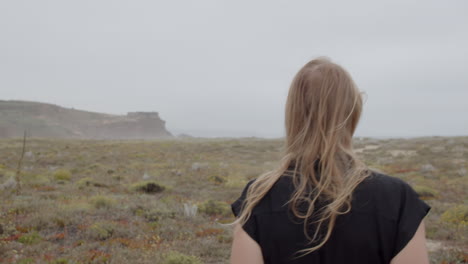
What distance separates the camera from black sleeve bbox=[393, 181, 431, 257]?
1510mm

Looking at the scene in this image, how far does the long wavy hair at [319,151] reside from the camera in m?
1.53

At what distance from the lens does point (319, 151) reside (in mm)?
1631

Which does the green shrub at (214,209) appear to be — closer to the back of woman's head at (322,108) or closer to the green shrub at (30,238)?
the green shrub at (30,238)

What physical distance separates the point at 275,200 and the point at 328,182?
10.5 inches

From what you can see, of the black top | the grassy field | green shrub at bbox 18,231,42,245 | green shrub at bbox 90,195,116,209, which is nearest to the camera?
the black top

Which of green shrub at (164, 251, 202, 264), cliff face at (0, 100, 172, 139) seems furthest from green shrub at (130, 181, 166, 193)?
cliff face at (0, 100, 172, 139)

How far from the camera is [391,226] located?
1515 millimetres

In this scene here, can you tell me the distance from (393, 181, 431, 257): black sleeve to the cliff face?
104 meters

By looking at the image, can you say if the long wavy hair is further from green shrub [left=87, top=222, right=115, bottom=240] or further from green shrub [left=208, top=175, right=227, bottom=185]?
green shrub [left=208, top=175, right=227, bottom=185]

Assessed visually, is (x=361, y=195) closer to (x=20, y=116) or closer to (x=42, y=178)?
(x=42, y=178)

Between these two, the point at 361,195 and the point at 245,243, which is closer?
the point at 361,195

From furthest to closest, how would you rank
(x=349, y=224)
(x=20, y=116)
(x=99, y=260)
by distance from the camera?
1. (x=20, y=116)
2. (x=99, y=260)
3. (x=349, y=224)

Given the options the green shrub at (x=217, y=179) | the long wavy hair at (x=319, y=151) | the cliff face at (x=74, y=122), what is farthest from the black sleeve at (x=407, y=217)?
the cliff face at (x=74, y=122)

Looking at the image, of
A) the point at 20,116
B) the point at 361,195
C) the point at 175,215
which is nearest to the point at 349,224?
the point at 361,195
